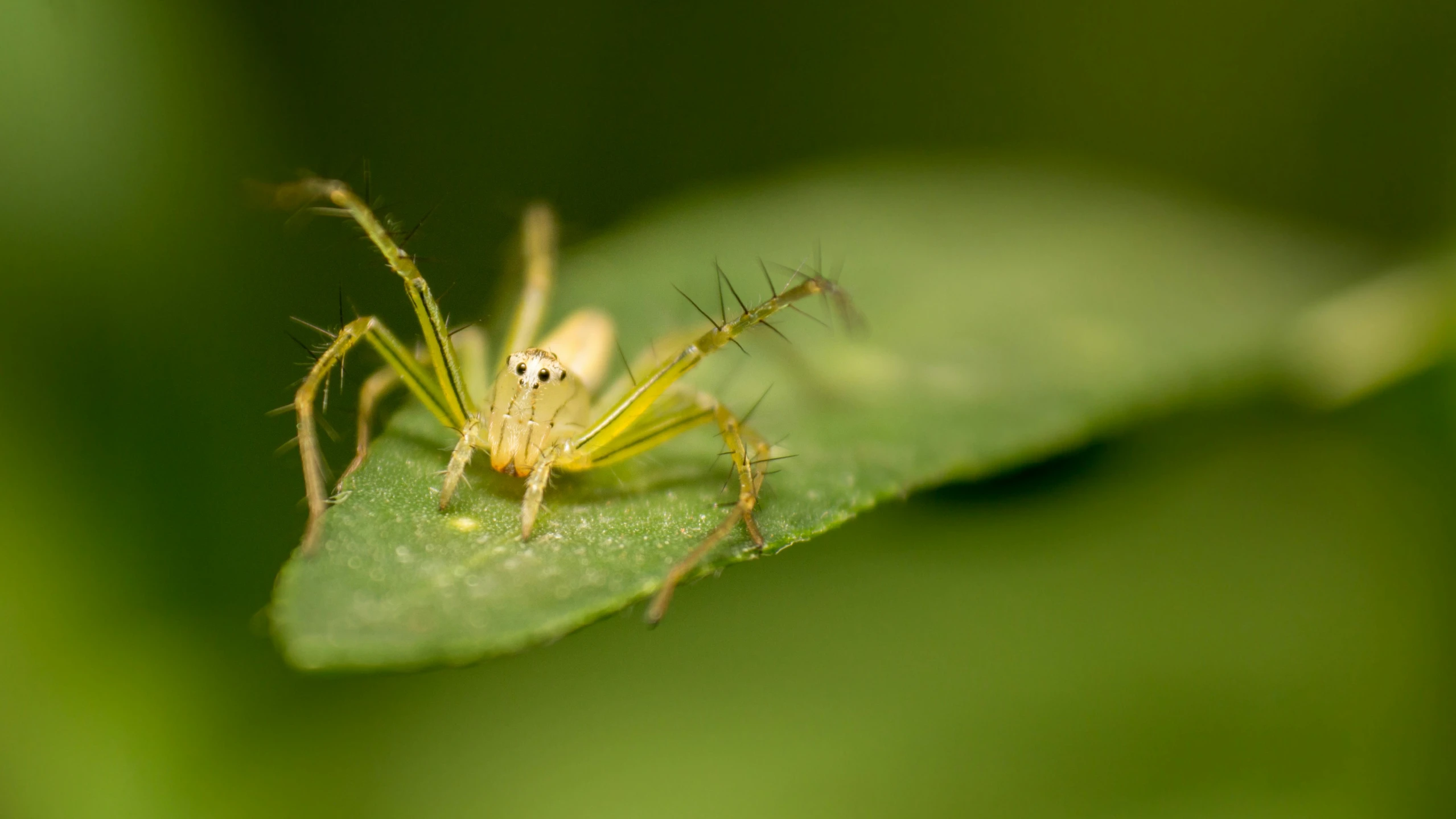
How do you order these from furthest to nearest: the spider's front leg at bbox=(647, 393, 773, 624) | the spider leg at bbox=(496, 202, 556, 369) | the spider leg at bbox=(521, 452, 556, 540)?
the spider leg at bbox=(496, 202, 556, 369)
the spider leg at bbox=(521, 452, 556, 540)
the spider's front leg at bbox=(647, 393, 773, 624)

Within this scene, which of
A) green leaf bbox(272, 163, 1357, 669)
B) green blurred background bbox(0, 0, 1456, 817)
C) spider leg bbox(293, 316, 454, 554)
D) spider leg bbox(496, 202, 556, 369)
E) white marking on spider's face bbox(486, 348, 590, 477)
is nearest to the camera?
green leaf bbox(272, 163, 1357, 669)

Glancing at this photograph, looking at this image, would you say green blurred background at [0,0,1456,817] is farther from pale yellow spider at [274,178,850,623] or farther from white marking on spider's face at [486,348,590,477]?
white marking on spider's face at [486,348,590,477]

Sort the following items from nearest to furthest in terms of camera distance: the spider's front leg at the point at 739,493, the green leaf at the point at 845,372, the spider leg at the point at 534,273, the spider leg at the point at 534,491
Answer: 1. the green leaf at the point at 845,372
2. the spider's front leg at the point at 739,493
3. the spider leg at the point at 534,491
4. the spider leg at the point at 534,273

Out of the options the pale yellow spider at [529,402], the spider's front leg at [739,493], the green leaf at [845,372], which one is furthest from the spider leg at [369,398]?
the spider's front leg at [739,493]

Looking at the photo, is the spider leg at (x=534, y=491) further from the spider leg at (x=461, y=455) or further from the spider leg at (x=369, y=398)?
the spider leg at (x=369, y=398)

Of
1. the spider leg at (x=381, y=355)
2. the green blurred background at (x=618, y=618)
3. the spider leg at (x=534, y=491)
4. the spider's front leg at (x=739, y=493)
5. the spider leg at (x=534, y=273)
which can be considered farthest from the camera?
the spider leg at (x=534, y=273)

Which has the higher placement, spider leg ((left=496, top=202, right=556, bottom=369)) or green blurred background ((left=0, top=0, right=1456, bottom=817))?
spider leg ((left=496, top=202, right=556, bottom=369))

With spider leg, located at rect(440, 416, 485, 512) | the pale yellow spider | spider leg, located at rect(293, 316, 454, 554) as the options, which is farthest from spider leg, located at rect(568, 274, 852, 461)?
spider leg, located at rect(293, 316, 454, 554)

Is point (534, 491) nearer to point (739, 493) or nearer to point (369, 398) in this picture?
point (739, 493)
